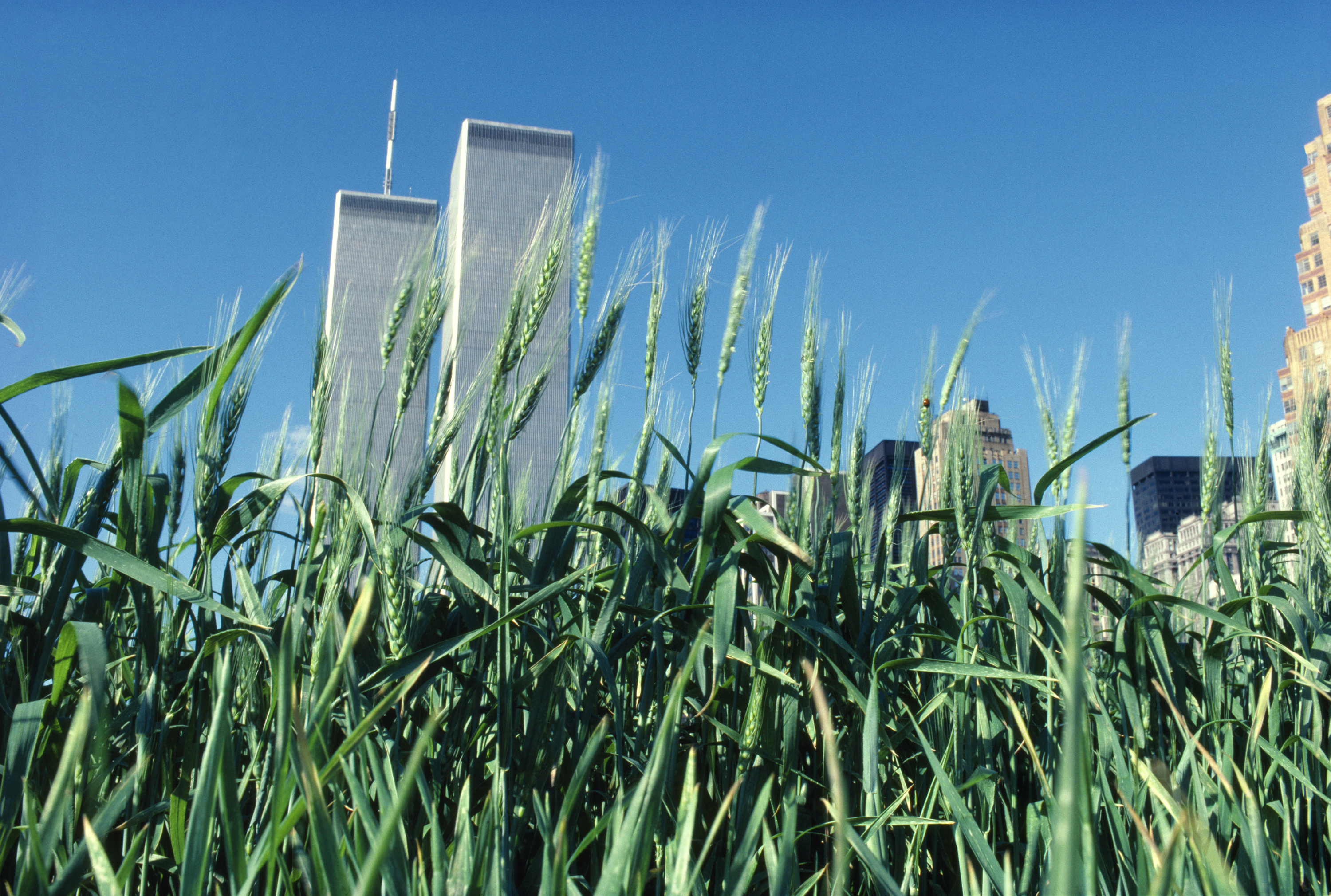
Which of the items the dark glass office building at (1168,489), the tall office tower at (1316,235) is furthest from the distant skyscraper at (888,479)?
the tall office tower at (1316,235)

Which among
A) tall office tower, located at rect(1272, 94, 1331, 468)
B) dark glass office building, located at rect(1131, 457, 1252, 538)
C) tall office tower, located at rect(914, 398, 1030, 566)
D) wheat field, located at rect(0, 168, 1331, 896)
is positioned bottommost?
wheat field, located at rect(0, 168, 1331, 896)

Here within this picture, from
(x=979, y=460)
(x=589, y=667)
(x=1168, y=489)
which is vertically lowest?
(x=589, y=667)

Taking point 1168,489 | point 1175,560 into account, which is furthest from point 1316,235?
Answer: point 1175,560

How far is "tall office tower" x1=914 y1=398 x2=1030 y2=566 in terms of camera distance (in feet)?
4.60

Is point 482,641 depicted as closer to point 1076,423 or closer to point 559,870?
point 559,870

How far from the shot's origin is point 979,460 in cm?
139

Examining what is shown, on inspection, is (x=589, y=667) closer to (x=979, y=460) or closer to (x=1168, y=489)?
(x=979, y=460)

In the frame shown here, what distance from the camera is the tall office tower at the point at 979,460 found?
1.40 m

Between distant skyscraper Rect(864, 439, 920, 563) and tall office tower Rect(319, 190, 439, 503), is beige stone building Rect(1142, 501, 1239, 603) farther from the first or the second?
tall office tower Rect(319, 190, 439, 503)

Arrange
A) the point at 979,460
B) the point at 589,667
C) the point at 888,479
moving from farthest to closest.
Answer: the point at 888,479 → the point at 979,460 → the point at 589,667

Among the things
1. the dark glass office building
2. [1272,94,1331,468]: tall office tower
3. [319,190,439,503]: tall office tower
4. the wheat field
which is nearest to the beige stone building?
the wheat field

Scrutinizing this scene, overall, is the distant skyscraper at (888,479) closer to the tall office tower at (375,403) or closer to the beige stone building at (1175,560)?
the beige stone building at (1175,560)

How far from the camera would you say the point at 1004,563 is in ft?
4.91

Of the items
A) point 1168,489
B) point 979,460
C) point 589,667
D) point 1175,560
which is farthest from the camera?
point 1168,489
